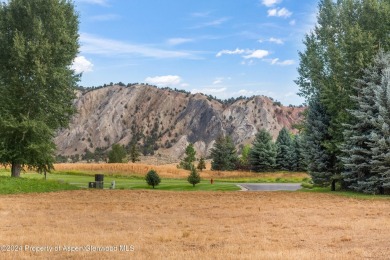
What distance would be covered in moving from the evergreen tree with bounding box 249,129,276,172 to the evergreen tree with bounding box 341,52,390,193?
3660 centimetres

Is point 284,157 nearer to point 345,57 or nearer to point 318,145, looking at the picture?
point 318,145

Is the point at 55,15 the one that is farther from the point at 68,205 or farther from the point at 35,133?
the point at 68,205

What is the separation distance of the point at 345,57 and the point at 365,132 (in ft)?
23.6

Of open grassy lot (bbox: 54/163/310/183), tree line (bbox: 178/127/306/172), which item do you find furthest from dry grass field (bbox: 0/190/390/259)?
tree line (bbox: 178/127/306/172)

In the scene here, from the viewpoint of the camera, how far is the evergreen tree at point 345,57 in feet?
114

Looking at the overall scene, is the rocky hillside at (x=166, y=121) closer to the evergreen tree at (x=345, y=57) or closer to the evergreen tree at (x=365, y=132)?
the evergreen tree at (x=345, y=57)

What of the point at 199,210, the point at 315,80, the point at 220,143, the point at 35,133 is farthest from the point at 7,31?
the point at 220,143

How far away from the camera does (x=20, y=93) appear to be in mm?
37594

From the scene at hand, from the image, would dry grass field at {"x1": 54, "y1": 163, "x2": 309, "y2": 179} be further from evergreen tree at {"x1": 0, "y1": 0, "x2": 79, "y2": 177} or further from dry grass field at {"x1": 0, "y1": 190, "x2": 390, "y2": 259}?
dry grass field at {"x1": 0, "y1": 190, "x2": 390, "y2": 259}

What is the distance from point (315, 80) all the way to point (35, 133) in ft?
88.2

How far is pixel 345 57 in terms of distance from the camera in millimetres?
36000

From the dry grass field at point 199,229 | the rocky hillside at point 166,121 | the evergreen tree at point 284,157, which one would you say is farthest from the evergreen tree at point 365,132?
the rocky hillside at point 166,121

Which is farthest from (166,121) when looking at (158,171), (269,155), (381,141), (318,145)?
(381,141)

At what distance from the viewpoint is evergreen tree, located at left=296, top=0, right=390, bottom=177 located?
3478cm
